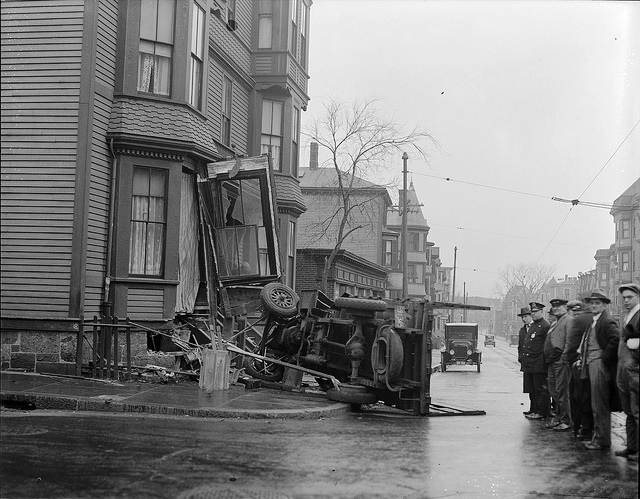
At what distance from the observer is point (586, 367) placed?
964cm

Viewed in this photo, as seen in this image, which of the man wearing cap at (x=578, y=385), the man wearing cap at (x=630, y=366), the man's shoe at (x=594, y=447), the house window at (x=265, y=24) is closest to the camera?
the man wearing cap at (x=630, y=366)

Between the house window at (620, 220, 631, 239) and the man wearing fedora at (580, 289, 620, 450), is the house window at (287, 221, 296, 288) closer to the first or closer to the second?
the man wearing fedora at (580, 289, 620, 450)

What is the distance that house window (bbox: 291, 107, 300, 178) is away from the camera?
24.3m

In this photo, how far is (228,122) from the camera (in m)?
21.3

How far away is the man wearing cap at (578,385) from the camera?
9.84 m

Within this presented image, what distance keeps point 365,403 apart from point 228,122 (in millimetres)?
11326

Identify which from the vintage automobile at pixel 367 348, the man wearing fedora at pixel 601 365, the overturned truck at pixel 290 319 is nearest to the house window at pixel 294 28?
the overturned truck at pixel 290 319

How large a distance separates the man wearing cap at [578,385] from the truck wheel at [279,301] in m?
5.29

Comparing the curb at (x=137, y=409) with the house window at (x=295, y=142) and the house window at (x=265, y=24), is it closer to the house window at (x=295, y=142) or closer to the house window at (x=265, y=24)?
the house window at (x=295, y=142)

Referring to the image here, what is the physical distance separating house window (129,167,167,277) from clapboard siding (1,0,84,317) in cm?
162

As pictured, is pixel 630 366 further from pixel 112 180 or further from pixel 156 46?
pixel 156 46

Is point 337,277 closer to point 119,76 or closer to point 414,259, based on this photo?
point 119,76

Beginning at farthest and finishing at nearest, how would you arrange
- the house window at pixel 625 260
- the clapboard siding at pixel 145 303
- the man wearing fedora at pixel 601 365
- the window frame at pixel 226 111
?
the house window at pixel 625 260
the window frame at pixel 226 111
the clapboard siding at pixel 145 303
the man wearing fedora at pixel 601 365

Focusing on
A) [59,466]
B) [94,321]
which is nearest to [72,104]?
[94,321]
